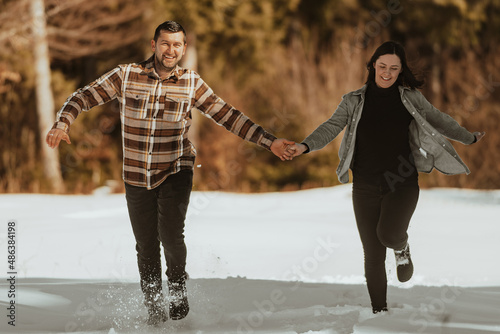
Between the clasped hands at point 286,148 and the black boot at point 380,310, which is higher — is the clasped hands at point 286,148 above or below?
above

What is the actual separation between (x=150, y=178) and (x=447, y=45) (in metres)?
15.5

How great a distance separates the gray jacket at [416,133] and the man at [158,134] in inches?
28.0

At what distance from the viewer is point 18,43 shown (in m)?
12.2

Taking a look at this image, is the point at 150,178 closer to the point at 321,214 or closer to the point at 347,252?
the point at 347,252

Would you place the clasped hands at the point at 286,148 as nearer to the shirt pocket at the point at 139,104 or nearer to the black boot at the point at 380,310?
the shirt pocket at the point at 139,104

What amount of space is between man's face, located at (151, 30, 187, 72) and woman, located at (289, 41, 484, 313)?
2.81 ft

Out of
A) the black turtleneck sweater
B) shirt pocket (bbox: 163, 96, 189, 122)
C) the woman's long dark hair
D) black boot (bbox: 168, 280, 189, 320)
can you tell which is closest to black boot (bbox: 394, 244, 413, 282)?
the black turtleneck sweater

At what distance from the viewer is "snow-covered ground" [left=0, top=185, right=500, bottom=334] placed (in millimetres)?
3883

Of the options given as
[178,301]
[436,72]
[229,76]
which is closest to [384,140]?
[178,301]

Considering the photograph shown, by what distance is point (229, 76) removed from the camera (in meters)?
14.9

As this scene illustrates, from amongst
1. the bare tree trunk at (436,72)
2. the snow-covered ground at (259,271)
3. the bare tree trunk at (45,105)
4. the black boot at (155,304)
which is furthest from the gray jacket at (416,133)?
the bare tree trunk at (436,72)

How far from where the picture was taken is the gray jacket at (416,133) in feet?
13.0

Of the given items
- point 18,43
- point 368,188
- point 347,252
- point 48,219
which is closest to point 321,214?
point 347,252

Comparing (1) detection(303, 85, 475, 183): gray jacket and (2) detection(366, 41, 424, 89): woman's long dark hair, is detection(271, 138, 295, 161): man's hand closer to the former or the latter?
(1) detection(303, 85, 475, 183): gray jacket
